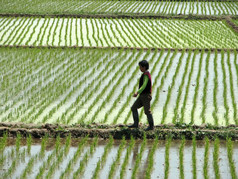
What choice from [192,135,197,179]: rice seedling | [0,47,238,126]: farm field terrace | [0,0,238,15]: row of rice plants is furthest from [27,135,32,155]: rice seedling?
[0,0,238,15]: row of rice plants

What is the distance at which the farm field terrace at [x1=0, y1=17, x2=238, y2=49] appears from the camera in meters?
12.4

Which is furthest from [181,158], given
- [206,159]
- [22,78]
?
[22,78]

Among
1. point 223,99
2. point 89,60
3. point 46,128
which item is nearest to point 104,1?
point 89,60

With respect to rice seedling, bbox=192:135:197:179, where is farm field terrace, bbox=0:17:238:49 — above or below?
above

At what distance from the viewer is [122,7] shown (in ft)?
63.0

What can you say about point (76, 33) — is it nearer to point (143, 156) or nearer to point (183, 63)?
point (183, 63)

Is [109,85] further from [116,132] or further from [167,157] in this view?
[167,157]

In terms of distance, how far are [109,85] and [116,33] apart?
547 cm

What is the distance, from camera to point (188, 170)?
4965 millimetres

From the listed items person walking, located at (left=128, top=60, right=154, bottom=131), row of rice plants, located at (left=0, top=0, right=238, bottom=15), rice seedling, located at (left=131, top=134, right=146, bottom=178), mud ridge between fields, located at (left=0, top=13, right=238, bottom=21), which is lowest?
rice seedling, located at (left=131, top=134, right=146, bottom=178)

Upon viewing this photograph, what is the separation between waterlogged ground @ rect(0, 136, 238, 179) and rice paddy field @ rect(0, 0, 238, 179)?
0.01m

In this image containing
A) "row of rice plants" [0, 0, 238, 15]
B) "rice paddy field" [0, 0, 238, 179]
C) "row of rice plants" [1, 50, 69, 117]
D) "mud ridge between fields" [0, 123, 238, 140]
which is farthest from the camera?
"row of rice plants" [0, 0, 238, 15]

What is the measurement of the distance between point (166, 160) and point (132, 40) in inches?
316

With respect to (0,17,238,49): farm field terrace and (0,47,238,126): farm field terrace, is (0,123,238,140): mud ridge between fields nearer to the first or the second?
(0,47,238,126): farm field terrace
